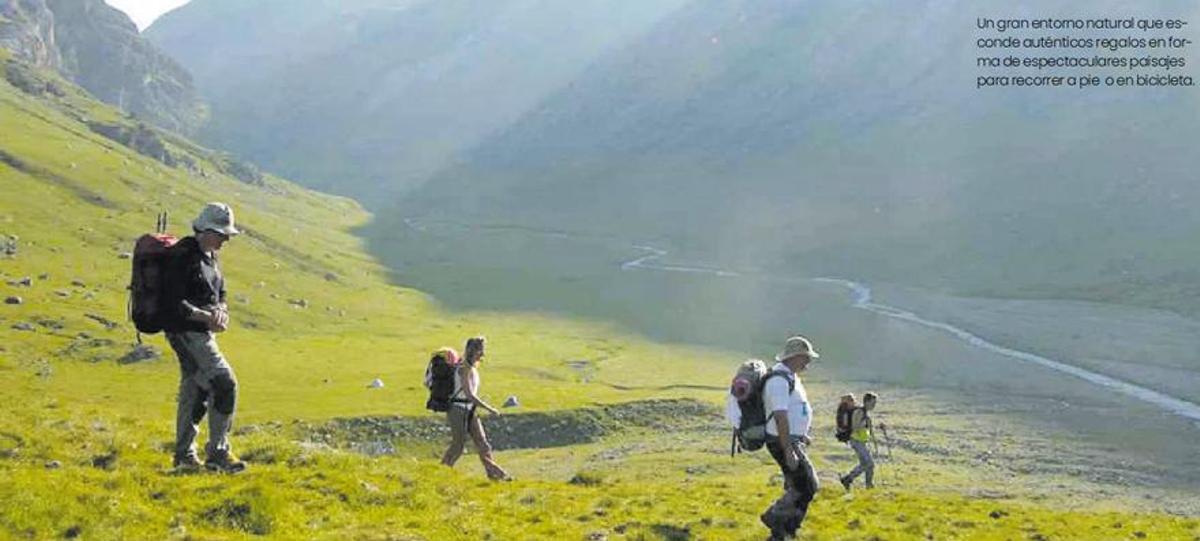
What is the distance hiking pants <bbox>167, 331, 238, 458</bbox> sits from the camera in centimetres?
1552

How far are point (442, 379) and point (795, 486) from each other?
31.1 ft

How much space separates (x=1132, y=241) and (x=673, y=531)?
20062 cm

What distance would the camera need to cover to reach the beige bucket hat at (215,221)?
15.2 m

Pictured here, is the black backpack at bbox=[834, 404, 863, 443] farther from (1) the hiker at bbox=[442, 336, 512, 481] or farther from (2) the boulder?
(2) the boulder

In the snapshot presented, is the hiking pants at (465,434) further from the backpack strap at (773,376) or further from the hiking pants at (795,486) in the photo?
the backpack strap at (773,376)

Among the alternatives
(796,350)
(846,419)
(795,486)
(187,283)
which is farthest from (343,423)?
(796,350)

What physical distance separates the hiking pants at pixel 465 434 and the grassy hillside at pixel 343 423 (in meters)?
1.30

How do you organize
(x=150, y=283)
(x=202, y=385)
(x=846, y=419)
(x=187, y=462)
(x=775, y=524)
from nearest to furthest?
(x=150, y=283) → (x=202, y=385) → (x=187, y=462) → (x=775, y=524) → (x=846, y=419)

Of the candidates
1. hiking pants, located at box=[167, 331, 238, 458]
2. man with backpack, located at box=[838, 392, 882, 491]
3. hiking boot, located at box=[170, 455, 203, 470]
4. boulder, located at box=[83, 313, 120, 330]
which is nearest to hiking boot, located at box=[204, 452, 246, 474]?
hiking boot, located at box=[170, 455, 203, 470]

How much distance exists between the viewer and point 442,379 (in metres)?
23.2

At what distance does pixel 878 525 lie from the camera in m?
22.7

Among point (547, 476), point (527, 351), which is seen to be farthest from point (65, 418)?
point (527, 351)

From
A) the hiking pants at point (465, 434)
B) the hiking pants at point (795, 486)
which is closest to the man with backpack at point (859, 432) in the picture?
the hiking pants at point (465, 434)

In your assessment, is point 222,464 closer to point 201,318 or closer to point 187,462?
point 187,462
